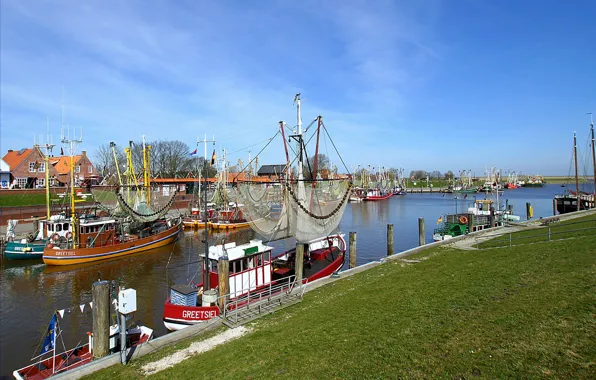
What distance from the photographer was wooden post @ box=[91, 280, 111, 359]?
11977 millimetres

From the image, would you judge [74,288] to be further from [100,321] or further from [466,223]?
[466,223]

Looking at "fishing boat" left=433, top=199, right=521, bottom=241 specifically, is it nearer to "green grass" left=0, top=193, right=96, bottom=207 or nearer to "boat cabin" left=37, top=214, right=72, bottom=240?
"boat cabin" left=37, top=214, right=72, bottom=240

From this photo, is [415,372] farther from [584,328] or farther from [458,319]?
[584,328]

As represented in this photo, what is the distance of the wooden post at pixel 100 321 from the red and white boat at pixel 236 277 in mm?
4255

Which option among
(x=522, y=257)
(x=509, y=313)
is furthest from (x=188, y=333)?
(x=522, y=257)

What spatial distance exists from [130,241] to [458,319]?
35.7 m

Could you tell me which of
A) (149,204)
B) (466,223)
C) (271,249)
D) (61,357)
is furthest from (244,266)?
(149,204)

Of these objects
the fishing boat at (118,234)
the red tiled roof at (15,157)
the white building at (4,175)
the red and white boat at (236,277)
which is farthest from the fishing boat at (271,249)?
the red tiled roof at (15,157)

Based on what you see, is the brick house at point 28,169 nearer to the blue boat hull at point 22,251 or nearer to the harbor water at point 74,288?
the blue boat hull at point 22,251

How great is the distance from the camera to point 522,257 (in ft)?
54.5

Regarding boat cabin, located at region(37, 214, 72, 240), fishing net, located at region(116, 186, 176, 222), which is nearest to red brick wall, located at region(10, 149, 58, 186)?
fishing net, located at region(116, 186, 176, 222)

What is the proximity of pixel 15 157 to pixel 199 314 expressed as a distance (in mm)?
80563

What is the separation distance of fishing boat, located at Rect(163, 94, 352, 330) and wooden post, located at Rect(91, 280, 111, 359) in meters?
4.26

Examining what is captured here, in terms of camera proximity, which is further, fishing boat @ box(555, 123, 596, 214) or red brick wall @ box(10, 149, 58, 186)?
red brick wall @ box(10, 149, 58, 186)
